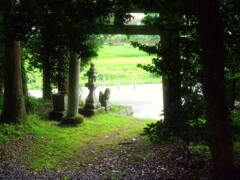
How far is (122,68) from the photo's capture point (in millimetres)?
31594

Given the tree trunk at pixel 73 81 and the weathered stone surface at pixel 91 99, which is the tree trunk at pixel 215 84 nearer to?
the tree trunk at pixel 73 81

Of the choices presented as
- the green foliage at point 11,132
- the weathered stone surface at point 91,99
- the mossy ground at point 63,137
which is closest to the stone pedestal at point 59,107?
the mossy ground at point 63,137

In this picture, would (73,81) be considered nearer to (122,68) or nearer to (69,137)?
(69,137)

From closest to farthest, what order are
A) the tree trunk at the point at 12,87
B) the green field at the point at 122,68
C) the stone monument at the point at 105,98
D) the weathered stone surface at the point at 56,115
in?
A: 1. the tree trunk at the point at 12,87
2. the weathered stone surface at the point at 56,115
3. the stone monument at the point at 105,98
4. the green field at the point at 122,68

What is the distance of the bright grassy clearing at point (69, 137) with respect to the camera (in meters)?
6.13

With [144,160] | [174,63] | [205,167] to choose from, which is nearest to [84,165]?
[144,160]

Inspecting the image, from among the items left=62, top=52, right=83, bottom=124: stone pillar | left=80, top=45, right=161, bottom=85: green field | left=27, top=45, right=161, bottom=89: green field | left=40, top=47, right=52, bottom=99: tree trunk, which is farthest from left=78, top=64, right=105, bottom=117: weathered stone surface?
left=80, top=45, right=161, bottom=85: green field

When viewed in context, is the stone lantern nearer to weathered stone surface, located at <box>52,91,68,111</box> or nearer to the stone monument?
the stone monument

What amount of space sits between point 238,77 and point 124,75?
24.2 meters

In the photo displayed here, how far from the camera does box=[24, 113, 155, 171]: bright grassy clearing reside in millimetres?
6126

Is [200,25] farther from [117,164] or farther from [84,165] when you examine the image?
[84,165]

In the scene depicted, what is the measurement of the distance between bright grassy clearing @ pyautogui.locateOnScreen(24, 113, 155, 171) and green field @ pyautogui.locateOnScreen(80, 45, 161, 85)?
14.8m

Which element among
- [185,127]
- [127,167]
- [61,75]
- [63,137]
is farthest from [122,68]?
[185,127]

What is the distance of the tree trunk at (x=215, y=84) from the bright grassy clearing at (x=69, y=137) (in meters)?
3.42
